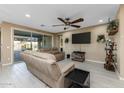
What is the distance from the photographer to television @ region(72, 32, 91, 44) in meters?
5.84

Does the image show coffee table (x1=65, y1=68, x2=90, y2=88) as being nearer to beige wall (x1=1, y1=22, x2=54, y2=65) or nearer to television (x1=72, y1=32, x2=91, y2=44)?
television (x1=72, y1=32, x2=91, y2=44)

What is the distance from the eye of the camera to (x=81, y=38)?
6.19 meters

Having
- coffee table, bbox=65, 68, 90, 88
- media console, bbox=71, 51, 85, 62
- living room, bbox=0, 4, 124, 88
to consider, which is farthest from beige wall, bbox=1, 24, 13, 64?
coffee table, bbox=65, 68, 90, 88

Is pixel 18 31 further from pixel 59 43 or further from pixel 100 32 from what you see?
pixel 100 32

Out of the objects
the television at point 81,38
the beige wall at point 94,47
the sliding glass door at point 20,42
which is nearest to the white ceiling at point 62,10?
the beige wall at point 94,47

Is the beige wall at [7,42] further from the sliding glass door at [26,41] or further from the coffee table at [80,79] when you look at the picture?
the coffee table at [80,79]

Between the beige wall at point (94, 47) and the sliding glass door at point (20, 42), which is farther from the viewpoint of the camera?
the sliding glass door at point (20, 42)

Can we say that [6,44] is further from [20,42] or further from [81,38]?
[81,38]

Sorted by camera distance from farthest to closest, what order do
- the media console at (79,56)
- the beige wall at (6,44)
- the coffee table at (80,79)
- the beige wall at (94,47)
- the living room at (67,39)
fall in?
the media console at (79,56) → the beige wall at (94,47) → the beige wall at (6,44) → the living room at (67,39) → the coffee table at (80,79)

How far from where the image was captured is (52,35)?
840 centimetres

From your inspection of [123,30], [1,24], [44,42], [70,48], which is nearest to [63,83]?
[123,30]

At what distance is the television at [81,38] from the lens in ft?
19.2

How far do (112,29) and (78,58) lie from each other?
10.1 ft

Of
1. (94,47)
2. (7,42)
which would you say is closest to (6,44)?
(7,42)
